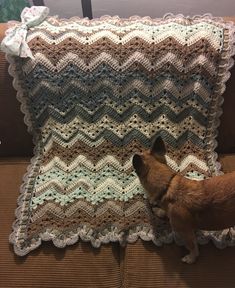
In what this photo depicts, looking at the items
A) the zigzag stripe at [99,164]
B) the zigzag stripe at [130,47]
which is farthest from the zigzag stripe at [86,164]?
the zigzag stripe at [130,47]

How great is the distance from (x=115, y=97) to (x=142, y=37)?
0.24 meters

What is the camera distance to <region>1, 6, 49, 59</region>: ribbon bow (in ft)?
4.41

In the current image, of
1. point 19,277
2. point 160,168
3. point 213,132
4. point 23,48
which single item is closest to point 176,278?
point 160,168

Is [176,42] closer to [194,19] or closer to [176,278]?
[194,19]

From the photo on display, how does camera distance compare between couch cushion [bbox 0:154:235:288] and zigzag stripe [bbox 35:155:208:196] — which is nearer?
couch cushion [bbox 0:154:235:288]

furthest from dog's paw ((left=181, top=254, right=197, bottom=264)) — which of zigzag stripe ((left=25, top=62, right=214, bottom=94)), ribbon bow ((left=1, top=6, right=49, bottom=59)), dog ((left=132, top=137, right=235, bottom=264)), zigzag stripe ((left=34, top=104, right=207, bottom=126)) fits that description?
ribbon bow ((left=1, top=6, right=49, bottom=59))

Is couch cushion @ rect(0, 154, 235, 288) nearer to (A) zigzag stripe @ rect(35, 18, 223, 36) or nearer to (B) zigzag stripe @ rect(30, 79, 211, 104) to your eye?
(B) zigzag stripe @ rect(30, 79, 211, 104)

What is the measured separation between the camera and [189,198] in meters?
1.11

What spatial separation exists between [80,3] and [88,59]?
2.50 ft

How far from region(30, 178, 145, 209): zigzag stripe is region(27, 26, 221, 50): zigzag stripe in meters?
0.51

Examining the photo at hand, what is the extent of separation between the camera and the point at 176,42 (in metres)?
1.38

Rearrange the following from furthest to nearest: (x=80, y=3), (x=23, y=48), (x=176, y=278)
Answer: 1. (x=80, y=3)
2. (x=23, y=48)
3. (x=176, y=278)

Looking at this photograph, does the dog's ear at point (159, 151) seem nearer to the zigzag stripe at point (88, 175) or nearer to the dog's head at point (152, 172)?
the dog's head at point (152, 172)

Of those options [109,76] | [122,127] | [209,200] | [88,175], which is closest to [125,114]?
[122,127]
